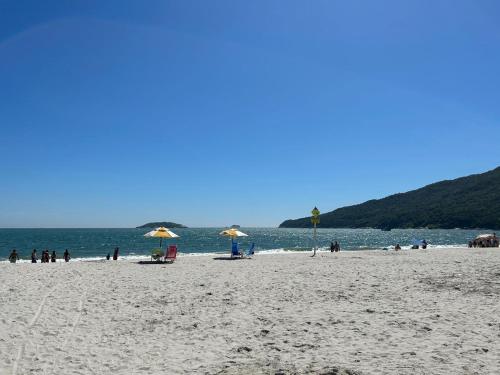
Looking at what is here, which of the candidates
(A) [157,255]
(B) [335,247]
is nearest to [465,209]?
(B) [335,247]

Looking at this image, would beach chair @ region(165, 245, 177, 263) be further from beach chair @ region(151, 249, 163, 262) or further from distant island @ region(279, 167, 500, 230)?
distant island @ region(279, 167, 500, 230)

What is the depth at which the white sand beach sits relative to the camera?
6098mm

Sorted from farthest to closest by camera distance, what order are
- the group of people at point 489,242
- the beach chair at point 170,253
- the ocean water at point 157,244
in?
1. the ocean water at point 157,244
2. the group of people at point 489,242
3. the beach chair at point 170,253

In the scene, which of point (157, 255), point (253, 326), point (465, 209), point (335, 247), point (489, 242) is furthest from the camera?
point (465, 209)

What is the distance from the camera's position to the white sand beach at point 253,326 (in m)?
6.10

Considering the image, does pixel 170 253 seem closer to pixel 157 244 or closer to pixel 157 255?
pixel 157 255

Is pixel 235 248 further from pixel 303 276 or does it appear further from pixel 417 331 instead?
pixel 417 331

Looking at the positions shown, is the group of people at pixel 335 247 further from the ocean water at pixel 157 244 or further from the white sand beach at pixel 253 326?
the white sand beach at pixel 253 326

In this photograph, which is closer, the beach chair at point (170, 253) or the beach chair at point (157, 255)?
the beach chair at point (157, 255)

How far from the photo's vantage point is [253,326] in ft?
27.7

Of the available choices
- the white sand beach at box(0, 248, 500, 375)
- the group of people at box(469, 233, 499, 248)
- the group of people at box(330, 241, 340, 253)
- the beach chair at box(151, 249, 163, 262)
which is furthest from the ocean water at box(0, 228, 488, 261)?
the white sand beach at box(0, 248, 500, 375)

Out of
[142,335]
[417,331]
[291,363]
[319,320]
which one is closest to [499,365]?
[417,331]

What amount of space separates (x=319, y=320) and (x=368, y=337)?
1.53 meters

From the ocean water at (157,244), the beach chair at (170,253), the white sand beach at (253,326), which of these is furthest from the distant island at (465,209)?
the white sand beach at (253,326)
